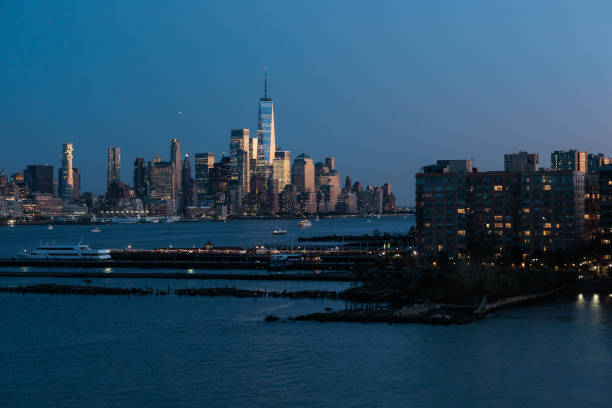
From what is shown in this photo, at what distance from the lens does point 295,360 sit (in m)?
55.6

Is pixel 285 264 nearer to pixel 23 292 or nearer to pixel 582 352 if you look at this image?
pixel 23 292

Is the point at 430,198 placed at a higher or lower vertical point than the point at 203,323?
higher

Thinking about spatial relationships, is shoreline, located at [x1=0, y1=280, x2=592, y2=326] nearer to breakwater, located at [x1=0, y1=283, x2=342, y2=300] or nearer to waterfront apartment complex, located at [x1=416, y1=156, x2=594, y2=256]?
breakwater, located at [x1=0, y1=283, x2=342, y2=300]

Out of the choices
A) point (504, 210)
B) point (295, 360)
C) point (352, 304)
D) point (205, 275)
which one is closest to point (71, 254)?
point (205, 275)

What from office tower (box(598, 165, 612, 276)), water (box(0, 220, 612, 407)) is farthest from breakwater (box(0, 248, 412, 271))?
water (box(0, 220, 612, 407))

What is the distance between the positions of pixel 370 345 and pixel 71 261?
8831 centimetres

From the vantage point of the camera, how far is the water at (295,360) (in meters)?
47.5

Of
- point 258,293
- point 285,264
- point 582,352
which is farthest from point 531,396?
point 285,264

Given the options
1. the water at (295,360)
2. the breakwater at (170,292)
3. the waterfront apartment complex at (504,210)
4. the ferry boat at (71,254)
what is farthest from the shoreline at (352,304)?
the ferry boat at (71,254)

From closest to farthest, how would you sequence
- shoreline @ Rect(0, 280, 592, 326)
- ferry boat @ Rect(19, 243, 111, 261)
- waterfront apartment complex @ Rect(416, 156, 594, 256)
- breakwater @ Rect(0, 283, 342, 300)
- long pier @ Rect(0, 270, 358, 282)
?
shoreline @ Rect(0, 280, 592, 326) → breakwater @ Rect(0, 283, 342, 300) → long pier @ Rect(0, 270, 358, 282) → waterfront apartment complex @ Rect(416, 156, 594, 256) → ferry boat @ Rect(19, 243, 111, 261)

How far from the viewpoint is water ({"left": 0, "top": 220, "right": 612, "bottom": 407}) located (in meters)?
47.5

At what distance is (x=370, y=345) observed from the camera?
6059 centimetres

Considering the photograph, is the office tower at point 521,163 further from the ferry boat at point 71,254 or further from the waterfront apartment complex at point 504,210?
the ferry boat at point 71,254

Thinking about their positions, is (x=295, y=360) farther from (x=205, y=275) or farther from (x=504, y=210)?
(x=504, y=210)
